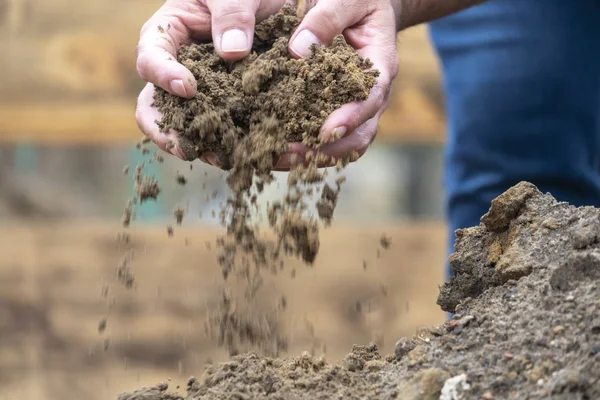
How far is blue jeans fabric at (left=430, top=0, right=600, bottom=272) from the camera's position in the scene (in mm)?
2145

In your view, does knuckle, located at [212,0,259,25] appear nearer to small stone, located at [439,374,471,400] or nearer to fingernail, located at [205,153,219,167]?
fingernail, located at [205,153,219,167]

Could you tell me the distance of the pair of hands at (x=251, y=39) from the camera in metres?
1.40

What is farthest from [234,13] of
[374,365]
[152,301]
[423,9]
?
[152,301]

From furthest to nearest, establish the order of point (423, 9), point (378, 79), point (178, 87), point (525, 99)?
point (525, 99) → point (423, 9) → point (378, 79) → point (178, 87)

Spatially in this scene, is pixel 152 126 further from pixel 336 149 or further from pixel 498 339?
pixel 498 339

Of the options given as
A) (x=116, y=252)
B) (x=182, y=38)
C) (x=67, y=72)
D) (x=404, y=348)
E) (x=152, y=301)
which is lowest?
(x=404, y=348)

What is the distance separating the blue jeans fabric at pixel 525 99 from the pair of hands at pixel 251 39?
64 centimetres

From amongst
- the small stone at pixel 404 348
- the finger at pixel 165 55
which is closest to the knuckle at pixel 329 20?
the finger at pixel 165 55

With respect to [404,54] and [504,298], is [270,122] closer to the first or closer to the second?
[504,298]

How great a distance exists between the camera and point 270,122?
140 centimetres

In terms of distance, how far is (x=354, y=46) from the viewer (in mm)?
1586

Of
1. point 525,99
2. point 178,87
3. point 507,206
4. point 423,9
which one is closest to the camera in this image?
point 507,206

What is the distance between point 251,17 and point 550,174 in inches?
43.5

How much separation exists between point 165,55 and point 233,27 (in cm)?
15
